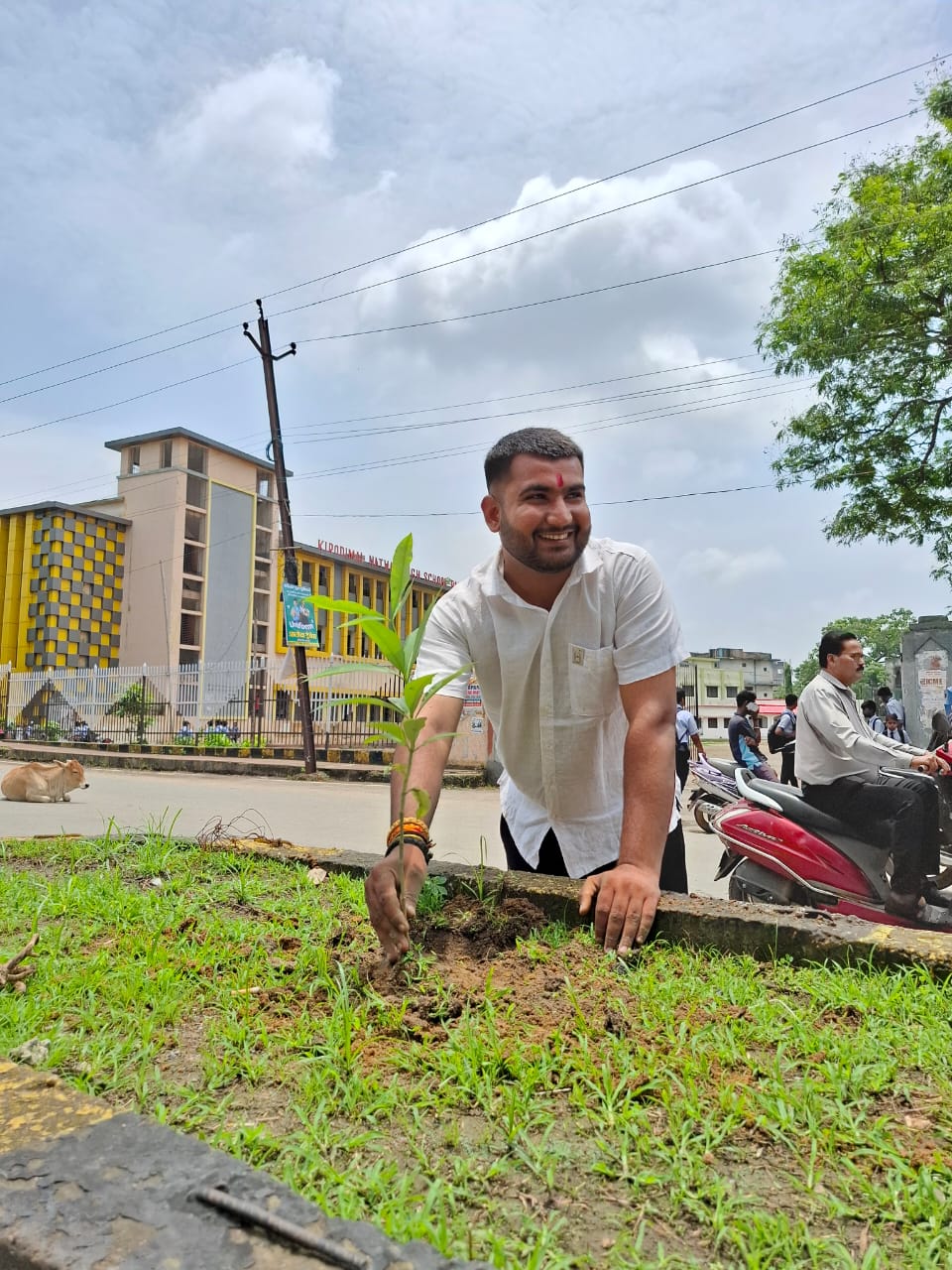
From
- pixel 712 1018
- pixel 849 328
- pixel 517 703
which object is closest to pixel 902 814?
pixel 517 703

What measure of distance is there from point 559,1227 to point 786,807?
132 inches

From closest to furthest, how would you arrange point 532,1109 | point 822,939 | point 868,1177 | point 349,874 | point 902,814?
point 868,1177 → point 532,1109 → point 822,939 → point 349,874 → point 902,814

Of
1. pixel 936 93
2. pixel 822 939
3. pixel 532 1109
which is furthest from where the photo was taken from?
pixel 936 93

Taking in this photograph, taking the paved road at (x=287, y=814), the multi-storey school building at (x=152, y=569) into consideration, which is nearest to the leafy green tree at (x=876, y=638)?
the multi-storey school building at (x=152, y=569)

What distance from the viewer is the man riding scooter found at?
3.96m

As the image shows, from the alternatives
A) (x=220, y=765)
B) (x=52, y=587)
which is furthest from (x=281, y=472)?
(x=52, y=587)

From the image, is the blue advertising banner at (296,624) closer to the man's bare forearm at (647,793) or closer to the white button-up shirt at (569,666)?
the white button-up shirt at (569,666)

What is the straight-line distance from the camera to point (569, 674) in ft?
8.04

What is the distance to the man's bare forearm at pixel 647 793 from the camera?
2135 millimetres

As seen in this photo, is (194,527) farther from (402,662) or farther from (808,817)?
(402,662)

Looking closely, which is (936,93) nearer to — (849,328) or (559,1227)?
(849,328)

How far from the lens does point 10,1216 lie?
1046 millimetres

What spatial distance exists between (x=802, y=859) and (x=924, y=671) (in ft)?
45.6

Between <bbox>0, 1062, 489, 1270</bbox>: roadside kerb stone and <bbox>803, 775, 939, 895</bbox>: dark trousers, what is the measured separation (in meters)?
3.63
